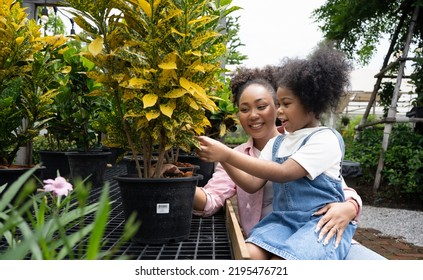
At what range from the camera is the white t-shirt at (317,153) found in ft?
4.45

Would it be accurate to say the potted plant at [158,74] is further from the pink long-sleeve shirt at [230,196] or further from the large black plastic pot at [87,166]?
the large black plastic pot at [87,166]

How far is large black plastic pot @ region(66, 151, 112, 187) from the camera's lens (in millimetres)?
2426

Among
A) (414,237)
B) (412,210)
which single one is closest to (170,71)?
(414,237)

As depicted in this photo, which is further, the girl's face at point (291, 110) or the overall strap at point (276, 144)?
the overall strap at point (276, 144)

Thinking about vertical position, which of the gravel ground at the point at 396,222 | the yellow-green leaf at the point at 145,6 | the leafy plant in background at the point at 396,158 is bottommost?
the gravel ground at the point at 396,222

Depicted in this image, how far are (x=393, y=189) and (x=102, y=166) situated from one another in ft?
13.4

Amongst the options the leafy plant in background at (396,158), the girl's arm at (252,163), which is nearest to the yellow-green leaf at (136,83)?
the girl's arm at (252,163)

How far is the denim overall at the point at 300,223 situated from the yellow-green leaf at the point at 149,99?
1.74 feet

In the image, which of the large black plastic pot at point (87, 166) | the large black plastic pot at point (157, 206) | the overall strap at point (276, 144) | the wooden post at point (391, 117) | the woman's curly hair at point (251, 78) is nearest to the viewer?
the large black plastic pot at point (157, 206)

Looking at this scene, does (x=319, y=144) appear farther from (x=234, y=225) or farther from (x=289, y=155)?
(x=234, y=225)

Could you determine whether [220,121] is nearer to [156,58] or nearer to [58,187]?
[156,58]

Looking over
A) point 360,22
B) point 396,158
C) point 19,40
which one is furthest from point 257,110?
point 360,22

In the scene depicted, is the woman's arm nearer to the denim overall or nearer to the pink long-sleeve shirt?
the pink long-sleeve shirt

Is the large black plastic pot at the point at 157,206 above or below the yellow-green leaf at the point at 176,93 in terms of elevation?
below
